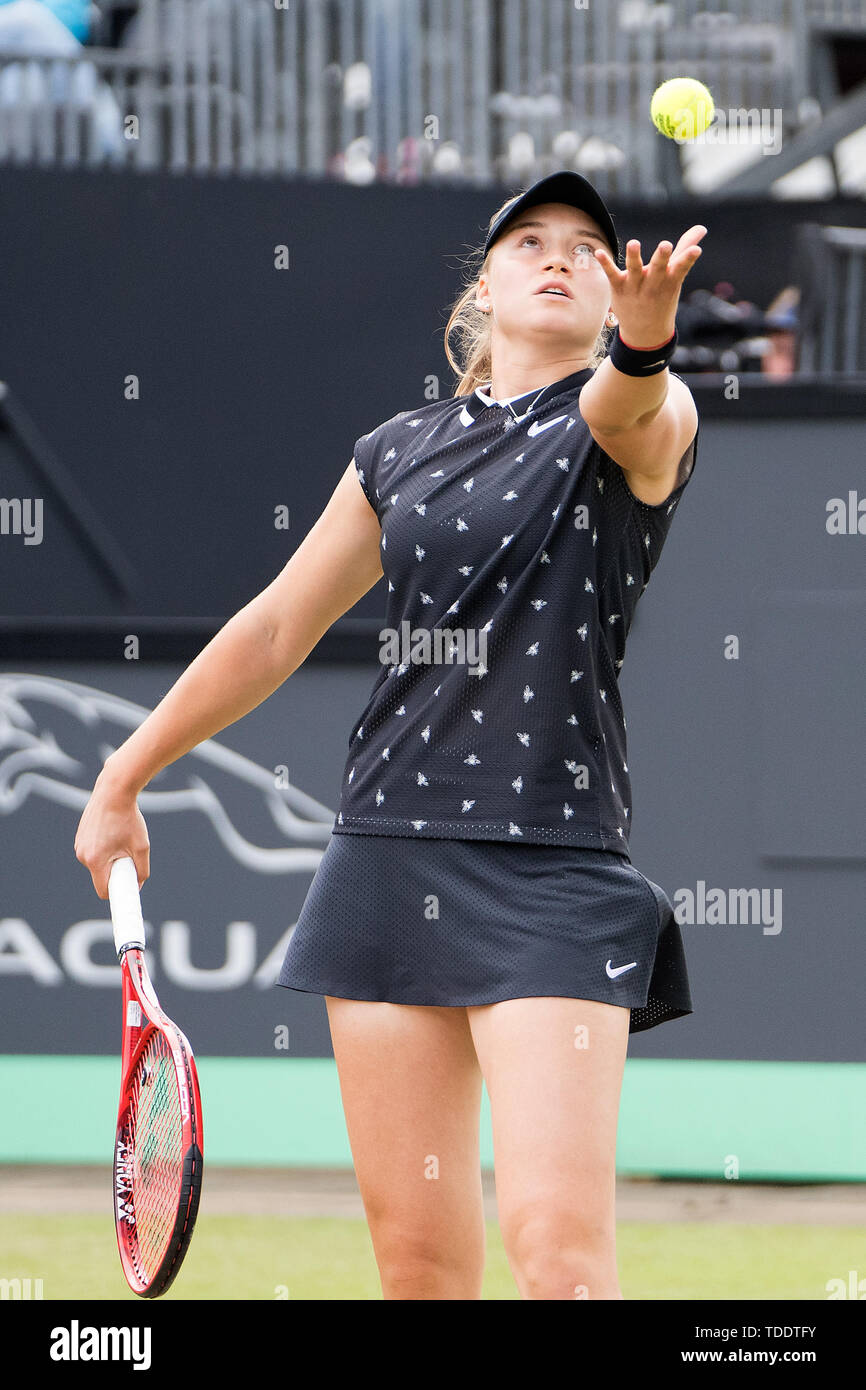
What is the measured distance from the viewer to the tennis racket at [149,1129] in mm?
1792

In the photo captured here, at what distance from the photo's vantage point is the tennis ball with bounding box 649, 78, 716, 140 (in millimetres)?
4887

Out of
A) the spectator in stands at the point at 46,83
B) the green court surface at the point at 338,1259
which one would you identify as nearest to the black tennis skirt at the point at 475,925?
the green court surface at the point at 338,1259

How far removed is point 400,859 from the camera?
6.36 ft

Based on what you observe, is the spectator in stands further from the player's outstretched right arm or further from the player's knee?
the player's knee

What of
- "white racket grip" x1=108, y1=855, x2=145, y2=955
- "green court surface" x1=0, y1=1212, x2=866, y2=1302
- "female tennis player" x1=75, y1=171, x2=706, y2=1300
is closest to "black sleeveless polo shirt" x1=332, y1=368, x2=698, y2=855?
"female tennis player" x1=75, y1=171, x2=706, y2=1300

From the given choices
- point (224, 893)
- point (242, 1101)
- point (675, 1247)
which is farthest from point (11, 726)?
point (675, 1247)

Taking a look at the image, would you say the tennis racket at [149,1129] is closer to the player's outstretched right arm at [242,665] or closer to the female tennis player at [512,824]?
the player's outstretched right arm at [242,665]

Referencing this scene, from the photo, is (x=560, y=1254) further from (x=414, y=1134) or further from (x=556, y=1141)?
(x=414, y=1134)

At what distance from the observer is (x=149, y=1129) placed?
206 centimetres

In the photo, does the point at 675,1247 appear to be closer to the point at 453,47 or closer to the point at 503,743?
the point at 503,743

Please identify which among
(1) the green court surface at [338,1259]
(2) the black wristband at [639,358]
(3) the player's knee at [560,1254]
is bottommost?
(1) the green court surface at [338,1259]

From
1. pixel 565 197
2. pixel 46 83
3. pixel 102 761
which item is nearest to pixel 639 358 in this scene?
pixel 565 197

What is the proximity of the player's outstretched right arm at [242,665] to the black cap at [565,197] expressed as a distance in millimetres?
389

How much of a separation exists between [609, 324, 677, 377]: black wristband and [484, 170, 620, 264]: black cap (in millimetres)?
344
